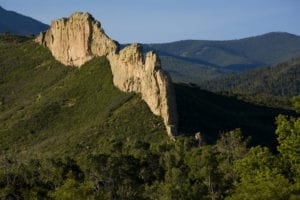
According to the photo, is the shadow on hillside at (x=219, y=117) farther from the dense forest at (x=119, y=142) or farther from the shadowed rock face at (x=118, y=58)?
the shadowed rock face at (x=118, y=58)

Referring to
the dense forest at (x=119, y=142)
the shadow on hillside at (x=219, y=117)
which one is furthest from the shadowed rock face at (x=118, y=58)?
the shadow on hillside at (x=219, y=117)

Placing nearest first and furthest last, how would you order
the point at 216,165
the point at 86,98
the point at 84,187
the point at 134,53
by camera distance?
1. the point at 84,187
2. the point at 216,165
3. the point at 134,53
4. the point at 86,98

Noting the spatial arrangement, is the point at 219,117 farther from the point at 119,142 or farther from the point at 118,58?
the point at 119,142

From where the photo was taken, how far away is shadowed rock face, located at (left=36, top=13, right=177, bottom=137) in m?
119

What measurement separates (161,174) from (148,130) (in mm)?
26228

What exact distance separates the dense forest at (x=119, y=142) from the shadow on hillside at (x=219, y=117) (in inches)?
12.7

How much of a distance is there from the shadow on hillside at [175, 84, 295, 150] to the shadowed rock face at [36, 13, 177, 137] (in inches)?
195

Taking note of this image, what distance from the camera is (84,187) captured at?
192ft

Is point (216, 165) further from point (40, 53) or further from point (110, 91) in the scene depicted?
point (40, 53)

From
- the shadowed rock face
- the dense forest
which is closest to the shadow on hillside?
the dense forest

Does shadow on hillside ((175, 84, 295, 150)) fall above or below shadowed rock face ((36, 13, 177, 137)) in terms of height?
below

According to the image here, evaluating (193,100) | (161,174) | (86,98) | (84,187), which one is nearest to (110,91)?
(86,98)

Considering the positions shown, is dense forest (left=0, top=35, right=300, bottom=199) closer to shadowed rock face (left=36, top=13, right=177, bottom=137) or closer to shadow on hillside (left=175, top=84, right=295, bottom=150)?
shadow on hillside (left=175, top=84, right=295, bottom=150)

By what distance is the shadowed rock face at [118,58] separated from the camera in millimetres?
118562
